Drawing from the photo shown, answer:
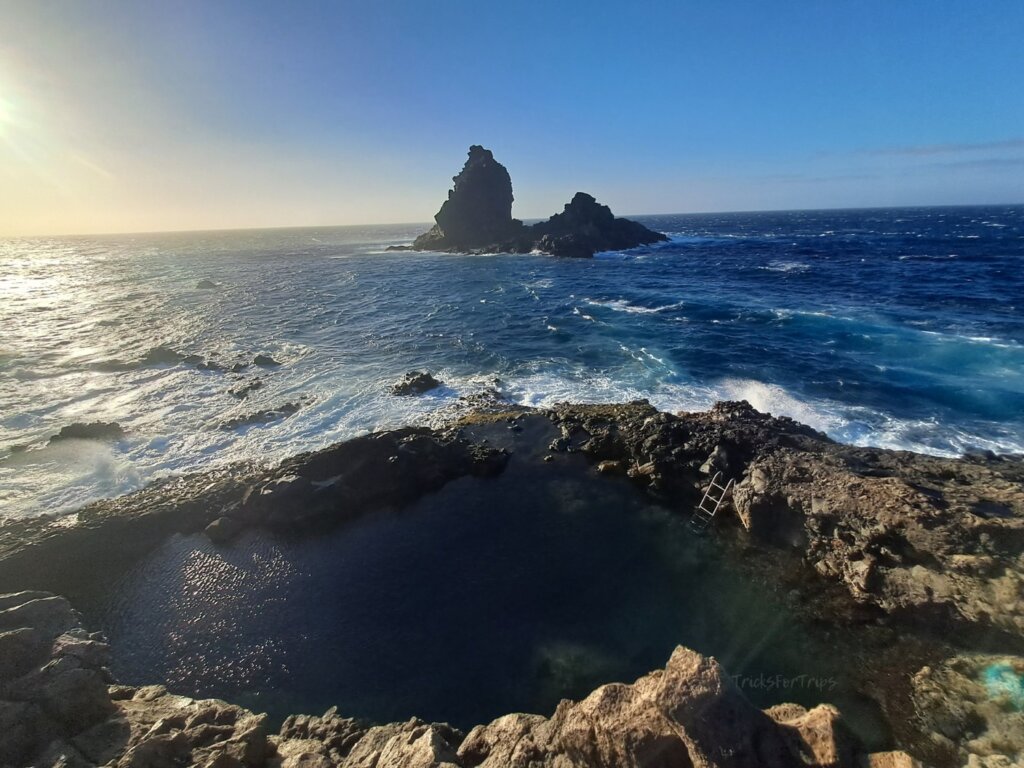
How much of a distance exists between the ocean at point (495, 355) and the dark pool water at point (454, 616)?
9649 millimetres

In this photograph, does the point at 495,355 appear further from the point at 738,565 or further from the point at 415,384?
the point at 738,565

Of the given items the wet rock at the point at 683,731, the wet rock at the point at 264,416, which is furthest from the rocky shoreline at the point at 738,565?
the wet rock at the point at 264,416

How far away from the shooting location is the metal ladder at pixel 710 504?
66.9 ft

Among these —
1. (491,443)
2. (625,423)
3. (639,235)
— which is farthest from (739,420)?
(639,235)

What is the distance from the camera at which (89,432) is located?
2791 cm

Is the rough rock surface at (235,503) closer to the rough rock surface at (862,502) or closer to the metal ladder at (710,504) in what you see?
the rough rock surface at (862,502)

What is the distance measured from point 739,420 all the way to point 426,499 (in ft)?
58.9

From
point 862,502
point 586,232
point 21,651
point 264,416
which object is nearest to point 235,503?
point 21,651

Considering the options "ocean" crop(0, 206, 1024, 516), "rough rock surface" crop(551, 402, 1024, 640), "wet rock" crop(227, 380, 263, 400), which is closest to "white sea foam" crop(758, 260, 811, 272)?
"ocean" crop(0, 206, 1024, 516)

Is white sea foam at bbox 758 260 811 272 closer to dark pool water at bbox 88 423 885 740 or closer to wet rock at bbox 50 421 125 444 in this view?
dark pool water at bbox 88 423 885 740

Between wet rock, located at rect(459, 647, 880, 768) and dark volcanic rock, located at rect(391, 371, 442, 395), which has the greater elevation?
wet rock, located at rect(459, 647, 880, 768)

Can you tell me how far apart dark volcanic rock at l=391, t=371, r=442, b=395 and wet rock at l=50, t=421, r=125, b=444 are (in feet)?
56.5

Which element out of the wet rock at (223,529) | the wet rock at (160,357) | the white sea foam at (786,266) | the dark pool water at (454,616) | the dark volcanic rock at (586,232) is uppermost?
the dark volcanic rock at (586,232)

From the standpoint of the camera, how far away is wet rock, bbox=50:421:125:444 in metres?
27.7
